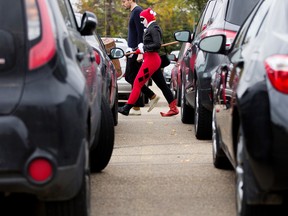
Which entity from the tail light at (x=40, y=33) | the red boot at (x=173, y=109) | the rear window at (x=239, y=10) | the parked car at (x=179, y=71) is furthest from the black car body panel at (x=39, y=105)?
the red boot at (x=173, y=109)

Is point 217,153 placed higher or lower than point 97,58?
lower

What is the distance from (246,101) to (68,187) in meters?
1.04

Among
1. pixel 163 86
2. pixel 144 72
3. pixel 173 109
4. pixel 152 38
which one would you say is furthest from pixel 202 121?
pixel 173 109

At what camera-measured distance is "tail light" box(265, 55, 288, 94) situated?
4.63 m

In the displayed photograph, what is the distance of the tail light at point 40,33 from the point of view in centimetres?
481

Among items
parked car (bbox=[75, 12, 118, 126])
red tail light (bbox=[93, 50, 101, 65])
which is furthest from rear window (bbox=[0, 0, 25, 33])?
red tail light (bbox=[93, 50, 101, 65])

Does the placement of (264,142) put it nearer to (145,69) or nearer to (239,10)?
(239,10)

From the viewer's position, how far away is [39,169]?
4.65 m

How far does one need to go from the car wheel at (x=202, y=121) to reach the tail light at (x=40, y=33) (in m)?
5.40

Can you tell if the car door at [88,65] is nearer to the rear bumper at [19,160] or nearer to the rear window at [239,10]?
the rear bumper at [19,160]

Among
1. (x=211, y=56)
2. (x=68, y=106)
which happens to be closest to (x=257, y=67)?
(x=68, y=106)

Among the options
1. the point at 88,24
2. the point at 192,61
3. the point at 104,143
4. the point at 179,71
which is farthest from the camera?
the point at 179,71

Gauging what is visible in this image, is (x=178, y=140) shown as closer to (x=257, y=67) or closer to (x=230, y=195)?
(x=230, y=195)

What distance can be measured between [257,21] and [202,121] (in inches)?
175
